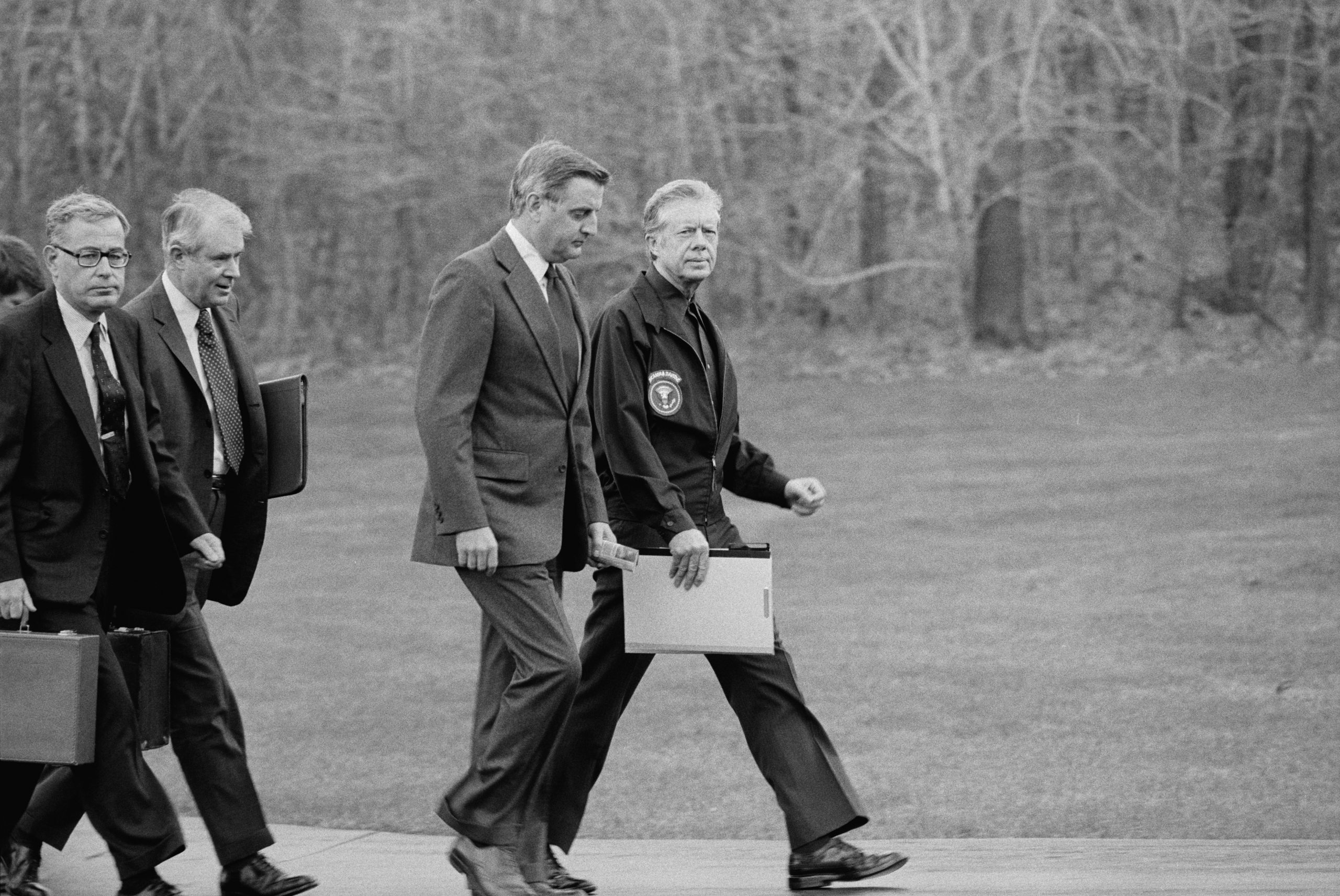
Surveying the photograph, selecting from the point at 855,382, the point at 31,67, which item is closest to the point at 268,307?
the point at 31,67

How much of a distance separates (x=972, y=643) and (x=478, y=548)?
6009mm

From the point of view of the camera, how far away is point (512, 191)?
211 inches

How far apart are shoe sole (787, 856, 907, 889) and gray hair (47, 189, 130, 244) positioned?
243 centimetres

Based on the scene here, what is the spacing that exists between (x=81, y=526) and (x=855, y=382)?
67.2ft

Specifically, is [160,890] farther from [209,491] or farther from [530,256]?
[530,256]

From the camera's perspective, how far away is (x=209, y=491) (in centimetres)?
551

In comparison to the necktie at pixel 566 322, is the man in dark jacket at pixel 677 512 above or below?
below

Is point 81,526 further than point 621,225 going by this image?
No

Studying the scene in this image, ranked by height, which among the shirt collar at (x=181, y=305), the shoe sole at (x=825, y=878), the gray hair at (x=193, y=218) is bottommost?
the shoe sole at (x=825, y=878)

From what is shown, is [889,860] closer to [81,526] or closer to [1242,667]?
[81,526]

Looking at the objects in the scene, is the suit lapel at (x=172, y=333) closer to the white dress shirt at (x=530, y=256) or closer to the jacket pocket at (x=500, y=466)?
the jacket pocket at (x=500, y=466)

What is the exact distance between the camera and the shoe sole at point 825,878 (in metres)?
5.28

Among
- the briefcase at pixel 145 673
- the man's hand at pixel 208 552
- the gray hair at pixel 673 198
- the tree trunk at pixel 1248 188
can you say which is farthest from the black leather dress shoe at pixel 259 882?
the tree trunk at pixel 1248 188

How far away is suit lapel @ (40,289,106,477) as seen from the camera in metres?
5.05
